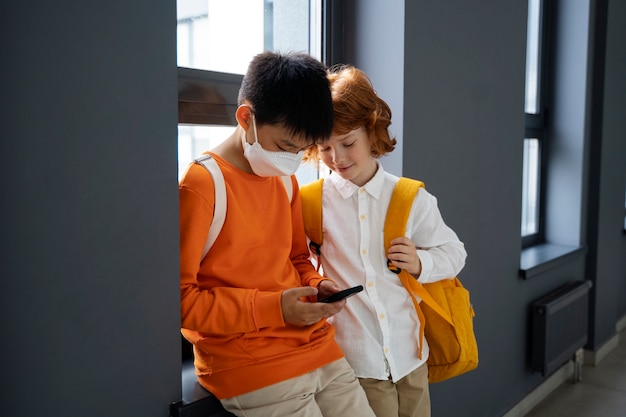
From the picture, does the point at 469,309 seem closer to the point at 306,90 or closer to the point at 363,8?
the point at 306,90

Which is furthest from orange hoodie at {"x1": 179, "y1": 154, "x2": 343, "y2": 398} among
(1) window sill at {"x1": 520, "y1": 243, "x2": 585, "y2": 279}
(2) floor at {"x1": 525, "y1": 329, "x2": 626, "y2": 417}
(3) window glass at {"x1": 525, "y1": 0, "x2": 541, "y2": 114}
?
(3) window glass at {"x1": 525, "y1": 0, "x2": 541, "y2": 114}

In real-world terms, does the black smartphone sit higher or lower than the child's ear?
lower

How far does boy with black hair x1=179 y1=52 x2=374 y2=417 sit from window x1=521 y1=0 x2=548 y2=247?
232 centimetres

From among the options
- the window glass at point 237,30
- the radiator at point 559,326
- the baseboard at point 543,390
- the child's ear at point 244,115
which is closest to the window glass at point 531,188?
the radiator at point 559,326

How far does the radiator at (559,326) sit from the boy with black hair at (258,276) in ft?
6.03

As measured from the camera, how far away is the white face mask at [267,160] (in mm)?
1178

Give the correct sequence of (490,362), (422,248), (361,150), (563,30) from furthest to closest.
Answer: (563,30), (490,362), (422,248), (361,150)

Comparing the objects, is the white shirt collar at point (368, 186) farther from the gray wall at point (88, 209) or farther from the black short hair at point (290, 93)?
the gray wall at point (88, 209)

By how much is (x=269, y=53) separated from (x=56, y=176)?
1.63ft

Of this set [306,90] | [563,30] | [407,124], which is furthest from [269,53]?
[563,30]

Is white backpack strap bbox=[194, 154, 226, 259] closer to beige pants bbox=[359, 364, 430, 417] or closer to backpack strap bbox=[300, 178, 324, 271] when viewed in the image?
backpack strap bbox=[300, 178, 324, 271]

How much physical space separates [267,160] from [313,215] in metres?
0.31

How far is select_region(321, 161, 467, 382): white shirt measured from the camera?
141 cm

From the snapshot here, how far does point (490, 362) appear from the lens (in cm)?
250
